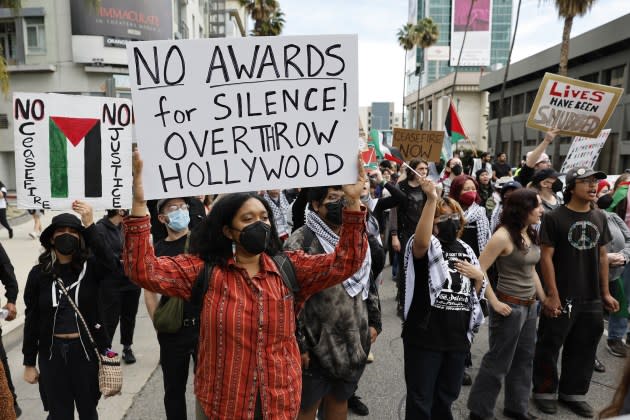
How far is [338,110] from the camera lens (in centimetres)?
246

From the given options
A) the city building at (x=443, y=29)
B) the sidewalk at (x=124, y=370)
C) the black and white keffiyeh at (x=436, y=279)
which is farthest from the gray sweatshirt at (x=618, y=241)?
the city building at (x=443, y=29)

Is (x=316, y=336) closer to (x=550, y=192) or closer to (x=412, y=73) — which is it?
(x=550, y=192)

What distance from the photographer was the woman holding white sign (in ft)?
7.26

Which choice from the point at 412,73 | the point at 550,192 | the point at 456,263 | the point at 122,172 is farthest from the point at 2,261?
the point at 412,73

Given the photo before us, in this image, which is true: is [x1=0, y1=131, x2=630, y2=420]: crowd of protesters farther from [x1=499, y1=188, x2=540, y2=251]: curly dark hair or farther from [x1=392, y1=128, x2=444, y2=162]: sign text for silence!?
[x1=392, y1=128, x2=444, y2=162]: sign text for silence!

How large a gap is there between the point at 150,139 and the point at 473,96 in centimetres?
7323

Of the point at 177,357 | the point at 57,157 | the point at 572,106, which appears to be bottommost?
the point at 177,357

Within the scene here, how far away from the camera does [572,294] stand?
413cm

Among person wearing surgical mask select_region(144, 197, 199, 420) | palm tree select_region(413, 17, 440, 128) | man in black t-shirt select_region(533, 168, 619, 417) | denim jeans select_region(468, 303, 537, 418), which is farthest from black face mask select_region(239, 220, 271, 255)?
palm tree select_region(413, 17, 440, 128)

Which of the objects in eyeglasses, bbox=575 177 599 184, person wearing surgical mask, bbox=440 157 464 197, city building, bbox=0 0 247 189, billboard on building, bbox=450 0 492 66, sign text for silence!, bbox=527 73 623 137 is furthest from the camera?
billboard on building, bbox=450 0 492 66

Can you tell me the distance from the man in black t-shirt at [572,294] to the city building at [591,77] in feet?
77.3

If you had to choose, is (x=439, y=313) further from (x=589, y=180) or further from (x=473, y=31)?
(x=473, y=31)

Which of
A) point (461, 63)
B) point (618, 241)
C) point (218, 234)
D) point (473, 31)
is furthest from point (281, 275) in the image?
point (473, 31)

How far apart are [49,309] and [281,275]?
1770mm
